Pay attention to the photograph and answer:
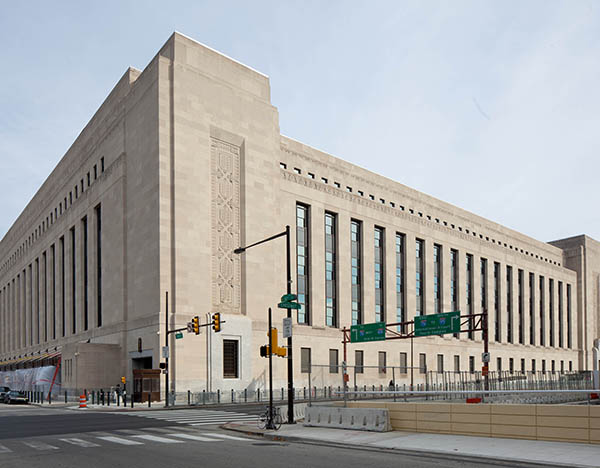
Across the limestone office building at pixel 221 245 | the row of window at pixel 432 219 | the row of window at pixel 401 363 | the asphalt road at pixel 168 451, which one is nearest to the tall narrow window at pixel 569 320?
the row of window at pixel 432 219

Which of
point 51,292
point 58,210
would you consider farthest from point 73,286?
point 58,210

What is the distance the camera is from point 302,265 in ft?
202

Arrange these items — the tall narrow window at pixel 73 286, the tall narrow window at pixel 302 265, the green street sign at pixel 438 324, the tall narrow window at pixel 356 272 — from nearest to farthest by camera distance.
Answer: the green street sign at pixel 438 324 < the tall narrow window at pixel 302 265 < the tall narrow window at pixel 356 272 < the tall narrow window at pixel 73 286

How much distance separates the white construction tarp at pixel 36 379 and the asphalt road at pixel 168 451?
38.0 m

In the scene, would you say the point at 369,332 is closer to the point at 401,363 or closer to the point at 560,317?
the point at 401,363

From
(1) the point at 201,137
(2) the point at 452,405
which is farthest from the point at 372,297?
(2) the point at 452,405

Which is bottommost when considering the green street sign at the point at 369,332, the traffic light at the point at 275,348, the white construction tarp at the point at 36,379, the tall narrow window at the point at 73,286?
the white construction tarp at the point at 36,379

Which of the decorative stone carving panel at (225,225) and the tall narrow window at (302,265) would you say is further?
the tall narrow window at (302,265)

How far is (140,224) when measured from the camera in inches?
2096

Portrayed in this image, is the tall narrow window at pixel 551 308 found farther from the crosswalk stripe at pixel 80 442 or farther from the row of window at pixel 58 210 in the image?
the crosswalk stripe at pixel 80 442

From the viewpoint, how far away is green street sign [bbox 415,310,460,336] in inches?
1752

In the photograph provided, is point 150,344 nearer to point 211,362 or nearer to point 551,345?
point 211,362

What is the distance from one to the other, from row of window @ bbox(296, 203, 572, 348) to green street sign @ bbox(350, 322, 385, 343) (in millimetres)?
9677

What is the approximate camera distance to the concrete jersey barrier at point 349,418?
20938 millimetres
